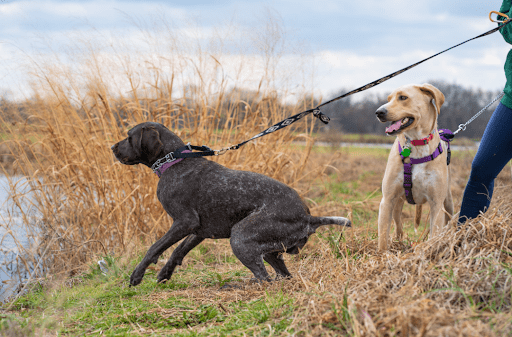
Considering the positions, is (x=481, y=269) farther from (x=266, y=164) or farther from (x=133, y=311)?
(x=266, y=164)

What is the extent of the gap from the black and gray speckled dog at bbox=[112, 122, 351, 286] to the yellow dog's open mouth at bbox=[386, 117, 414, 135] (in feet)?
2.32

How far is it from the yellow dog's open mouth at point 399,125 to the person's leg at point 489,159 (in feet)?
1.76

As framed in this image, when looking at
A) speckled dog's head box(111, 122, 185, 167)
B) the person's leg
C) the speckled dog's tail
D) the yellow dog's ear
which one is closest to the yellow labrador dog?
the yellow dog's ear

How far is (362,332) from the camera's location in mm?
1586

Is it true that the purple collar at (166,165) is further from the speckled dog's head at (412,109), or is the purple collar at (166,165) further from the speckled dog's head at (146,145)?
the speckled dog's head at (412,109)

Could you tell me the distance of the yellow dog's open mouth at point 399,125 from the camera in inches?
111

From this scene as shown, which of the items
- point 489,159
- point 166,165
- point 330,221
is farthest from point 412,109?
point 166,165

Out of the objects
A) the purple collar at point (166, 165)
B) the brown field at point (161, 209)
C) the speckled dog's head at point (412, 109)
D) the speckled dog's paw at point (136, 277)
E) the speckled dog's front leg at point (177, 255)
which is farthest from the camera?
the speckled dog's front leg at point (177, 255)

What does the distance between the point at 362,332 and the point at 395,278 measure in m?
0.61

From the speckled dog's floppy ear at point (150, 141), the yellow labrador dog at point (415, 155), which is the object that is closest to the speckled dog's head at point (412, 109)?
the yellow labrador dog at point (415, 155)

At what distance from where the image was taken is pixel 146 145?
3.03 metres

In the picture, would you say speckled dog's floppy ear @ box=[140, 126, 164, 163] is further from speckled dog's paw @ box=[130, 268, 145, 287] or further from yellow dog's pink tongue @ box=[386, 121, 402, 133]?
yellow dog's pink tongue @ box=[386, 121, 402, 133]

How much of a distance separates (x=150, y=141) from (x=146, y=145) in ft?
0.15

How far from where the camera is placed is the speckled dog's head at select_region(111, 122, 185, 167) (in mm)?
3018
